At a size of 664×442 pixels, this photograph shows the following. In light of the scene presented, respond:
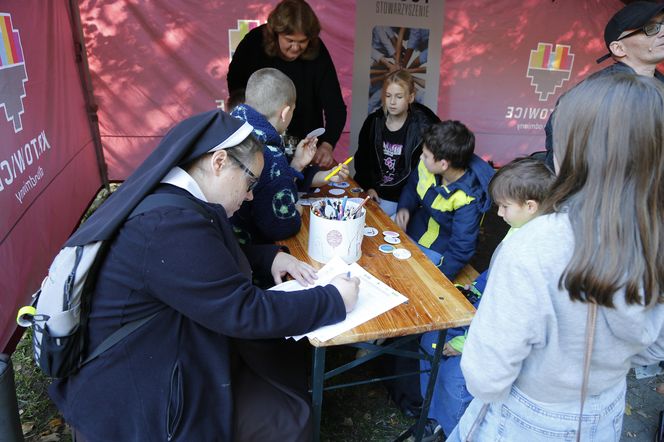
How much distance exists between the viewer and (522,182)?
6.56 feet

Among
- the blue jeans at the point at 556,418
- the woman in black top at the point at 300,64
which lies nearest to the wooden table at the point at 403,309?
the blue jeans at the point at 556,418

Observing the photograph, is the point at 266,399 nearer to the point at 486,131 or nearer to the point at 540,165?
the point at 540,165

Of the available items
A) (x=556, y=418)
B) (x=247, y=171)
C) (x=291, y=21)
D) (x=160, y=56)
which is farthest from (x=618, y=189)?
(x=160, y=56)

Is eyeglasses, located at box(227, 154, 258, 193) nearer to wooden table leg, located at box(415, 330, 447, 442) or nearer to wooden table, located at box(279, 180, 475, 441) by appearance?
wooden table, located at box(279, 180, 475, 441)

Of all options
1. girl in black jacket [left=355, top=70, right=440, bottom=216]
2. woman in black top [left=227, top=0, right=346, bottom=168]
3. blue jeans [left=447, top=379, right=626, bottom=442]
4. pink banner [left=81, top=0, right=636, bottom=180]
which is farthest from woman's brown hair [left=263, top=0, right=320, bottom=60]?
blue jeans [left=447, top=379, right=626, bottom=442]

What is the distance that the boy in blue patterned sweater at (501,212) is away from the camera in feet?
6.45

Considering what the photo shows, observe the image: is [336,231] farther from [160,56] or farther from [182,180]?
[160,56]

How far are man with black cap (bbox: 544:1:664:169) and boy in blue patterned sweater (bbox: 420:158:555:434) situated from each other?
0.49ft

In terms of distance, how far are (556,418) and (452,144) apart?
1.63 m

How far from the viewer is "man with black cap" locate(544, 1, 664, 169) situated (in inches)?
79.2

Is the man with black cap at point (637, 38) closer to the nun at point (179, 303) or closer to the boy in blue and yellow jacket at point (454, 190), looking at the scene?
the boy in blue and yellow jacket at point (454, 190)

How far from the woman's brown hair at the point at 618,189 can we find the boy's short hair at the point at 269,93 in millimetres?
1334

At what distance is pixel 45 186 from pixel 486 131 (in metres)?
4.61

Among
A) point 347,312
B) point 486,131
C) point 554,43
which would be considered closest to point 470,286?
point 347,312
